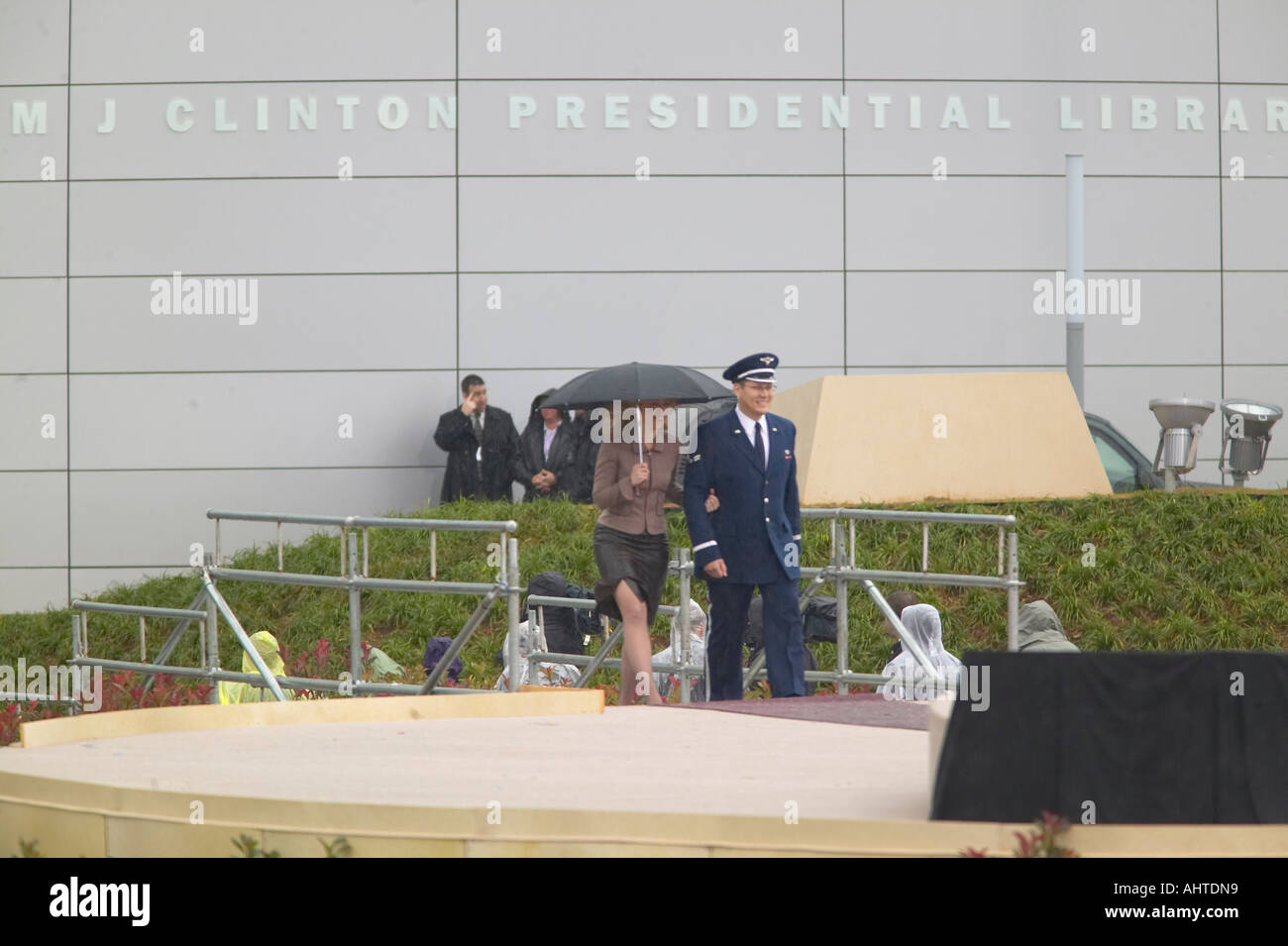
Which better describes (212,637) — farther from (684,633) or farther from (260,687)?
(684,633)

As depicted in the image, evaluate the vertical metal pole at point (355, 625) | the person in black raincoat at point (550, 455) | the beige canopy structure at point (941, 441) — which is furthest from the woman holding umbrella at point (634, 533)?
the person in black raincoat at point (550, 455)

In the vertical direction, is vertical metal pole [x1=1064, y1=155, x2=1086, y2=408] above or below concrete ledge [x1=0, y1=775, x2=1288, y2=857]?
above

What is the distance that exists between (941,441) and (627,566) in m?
5.84

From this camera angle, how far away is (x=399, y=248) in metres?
17.0

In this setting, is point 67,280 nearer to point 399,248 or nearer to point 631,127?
point 399,248

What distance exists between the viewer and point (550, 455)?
15273mm

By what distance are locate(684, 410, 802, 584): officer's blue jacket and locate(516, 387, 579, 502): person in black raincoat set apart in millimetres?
7023

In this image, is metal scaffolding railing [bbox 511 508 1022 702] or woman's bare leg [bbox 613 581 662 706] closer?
woman's bare leg [bbox 613 581 662 706]

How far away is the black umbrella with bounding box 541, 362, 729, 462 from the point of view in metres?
8.92

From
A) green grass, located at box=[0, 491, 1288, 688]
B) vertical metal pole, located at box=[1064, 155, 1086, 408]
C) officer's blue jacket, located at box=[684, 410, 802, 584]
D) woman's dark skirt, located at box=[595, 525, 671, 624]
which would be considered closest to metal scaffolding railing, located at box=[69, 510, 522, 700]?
woman's dark skirt, located at box=[595, 525, 671, 624]

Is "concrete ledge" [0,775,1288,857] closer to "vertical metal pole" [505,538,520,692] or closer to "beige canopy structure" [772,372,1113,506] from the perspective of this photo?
"vertical metal pole" [505,538,520,692]

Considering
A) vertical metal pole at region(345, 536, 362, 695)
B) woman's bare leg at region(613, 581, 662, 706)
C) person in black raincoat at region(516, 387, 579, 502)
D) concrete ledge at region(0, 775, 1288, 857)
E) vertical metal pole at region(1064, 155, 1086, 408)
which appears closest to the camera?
concrete ledge at region(0, 775, 1288, 857)

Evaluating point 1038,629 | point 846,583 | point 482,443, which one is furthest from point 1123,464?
point 846,583
